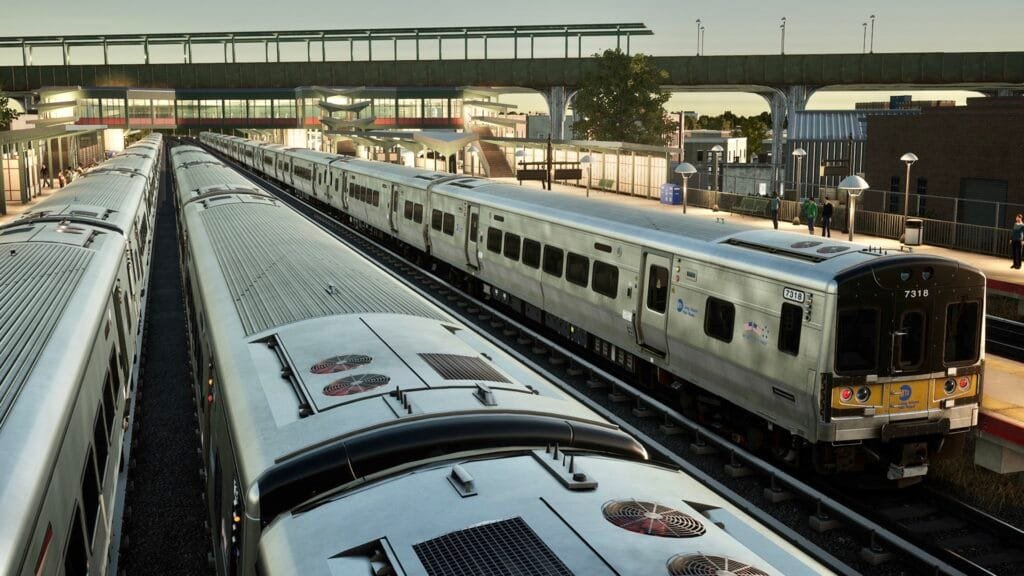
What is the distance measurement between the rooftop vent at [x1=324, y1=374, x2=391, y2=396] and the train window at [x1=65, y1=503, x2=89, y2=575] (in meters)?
1.94

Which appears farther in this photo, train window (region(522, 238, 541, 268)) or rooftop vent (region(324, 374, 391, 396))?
train window (region(522, 238, 541, 268))

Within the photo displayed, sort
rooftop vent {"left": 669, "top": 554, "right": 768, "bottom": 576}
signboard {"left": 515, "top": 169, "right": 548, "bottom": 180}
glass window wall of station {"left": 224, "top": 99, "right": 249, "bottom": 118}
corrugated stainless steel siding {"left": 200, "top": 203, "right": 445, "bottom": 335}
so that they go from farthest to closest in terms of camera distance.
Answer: glass window wall of station {"left": 224, "top": 99, "right": 249, "bottom": 118} < signboard {"left": 515, "top": 169, "right": 548, "bottom": 180} < corrugated stainless steel siding {"left": 200, "top": 203, "right": 445, "bottom": 335} < rooftop vent {"left": 669, "top": 554, "right": 768, "bottom": 576}

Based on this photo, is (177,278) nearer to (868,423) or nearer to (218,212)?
(218,212)

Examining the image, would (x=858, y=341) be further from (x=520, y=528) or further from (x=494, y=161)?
(x=494, y=161)

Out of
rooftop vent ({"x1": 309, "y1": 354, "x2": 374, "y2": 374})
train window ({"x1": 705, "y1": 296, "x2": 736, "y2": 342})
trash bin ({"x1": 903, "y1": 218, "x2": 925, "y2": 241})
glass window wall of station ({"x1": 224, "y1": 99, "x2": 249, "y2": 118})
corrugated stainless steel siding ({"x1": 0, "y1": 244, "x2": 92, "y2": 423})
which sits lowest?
trash bin ({"x1": 903, "y1": 218, "x2": 925, "y2": 241})

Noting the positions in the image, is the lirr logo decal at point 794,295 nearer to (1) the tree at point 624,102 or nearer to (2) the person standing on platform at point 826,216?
(2) the person standing on platform at point 826,216

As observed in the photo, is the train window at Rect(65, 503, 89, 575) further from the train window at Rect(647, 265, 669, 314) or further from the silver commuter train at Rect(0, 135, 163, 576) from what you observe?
the train window at Rect(647, 265, 669, 314)

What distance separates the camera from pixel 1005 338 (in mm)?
21547

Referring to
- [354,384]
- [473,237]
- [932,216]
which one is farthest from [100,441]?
[932,216]

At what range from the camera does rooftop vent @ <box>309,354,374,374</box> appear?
6.74 meters

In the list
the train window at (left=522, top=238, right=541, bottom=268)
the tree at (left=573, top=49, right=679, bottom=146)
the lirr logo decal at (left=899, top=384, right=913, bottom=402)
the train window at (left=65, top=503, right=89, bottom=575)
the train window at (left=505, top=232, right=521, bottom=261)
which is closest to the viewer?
the train window at (left=65, top=503, right=89, bottom=575)

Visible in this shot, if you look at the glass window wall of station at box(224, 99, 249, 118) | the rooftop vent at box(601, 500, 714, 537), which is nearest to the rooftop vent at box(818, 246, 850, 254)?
the rooftop vent at box(601, 500, 714, 537)

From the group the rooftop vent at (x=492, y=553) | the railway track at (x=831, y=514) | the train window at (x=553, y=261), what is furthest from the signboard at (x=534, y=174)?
the rooftop vent at (x=492, y=553)

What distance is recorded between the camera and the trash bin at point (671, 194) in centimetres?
4497
